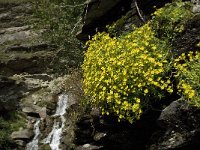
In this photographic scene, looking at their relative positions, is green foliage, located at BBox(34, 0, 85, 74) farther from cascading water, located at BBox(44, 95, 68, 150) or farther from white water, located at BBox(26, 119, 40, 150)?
white water, located at BBox(26, 119, 40, 150)

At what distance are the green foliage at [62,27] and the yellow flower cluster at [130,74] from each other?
10.2 m

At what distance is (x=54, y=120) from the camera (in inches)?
540

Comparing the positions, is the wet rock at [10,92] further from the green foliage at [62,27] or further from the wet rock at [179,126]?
the wet rock at [179,126]

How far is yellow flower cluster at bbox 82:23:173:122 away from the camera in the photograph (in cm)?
587

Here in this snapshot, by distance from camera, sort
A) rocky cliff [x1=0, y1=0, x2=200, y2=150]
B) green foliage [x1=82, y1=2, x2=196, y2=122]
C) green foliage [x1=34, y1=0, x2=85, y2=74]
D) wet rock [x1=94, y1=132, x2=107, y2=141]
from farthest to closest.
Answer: green foliage [x1=34, y1=0, x2=85, y2=74], wet rock [x1=94, y1=132, x2=107, y2=141], green foliage [x1=82, y1=2, x2=196, y2=122], rocky cliff [x1=0, y1=0, x2=200, y2=150]

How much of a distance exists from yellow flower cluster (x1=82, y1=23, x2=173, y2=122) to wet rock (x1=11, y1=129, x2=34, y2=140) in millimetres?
7081

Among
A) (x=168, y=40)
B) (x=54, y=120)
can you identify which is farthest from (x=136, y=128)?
(x=54, y=120)

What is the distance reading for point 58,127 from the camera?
1298cm

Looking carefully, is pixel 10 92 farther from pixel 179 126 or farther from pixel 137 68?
pixel 179 126

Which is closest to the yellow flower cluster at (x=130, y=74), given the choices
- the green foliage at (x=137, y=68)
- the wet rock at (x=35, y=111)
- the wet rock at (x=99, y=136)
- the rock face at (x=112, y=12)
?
the green foliage at (x=137, y=68)

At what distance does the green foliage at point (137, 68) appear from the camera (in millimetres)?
5898

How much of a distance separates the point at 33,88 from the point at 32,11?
22.5 ft

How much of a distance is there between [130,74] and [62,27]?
1390cm

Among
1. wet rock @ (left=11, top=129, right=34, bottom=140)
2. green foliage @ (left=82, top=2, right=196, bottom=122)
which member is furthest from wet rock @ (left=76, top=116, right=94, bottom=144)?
wet rock @ (left=11, top=129, right=34, bottom=140)
